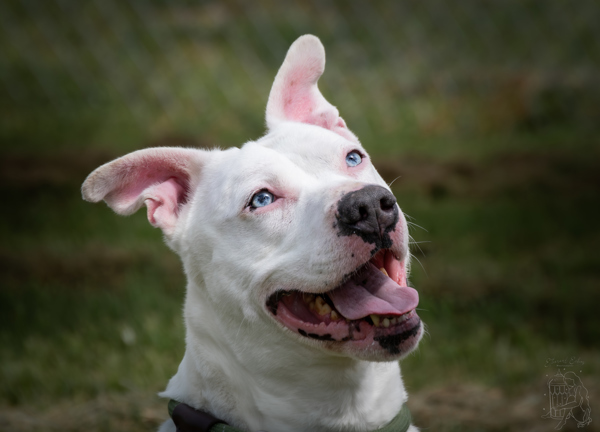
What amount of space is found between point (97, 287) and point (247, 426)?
3186 millimetres

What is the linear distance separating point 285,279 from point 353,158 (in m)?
0.61

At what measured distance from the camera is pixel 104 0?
9.84m

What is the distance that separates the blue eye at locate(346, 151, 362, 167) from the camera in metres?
2.81

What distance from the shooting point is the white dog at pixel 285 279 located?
2.41 meters

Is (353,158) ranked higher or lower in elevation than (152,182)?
lower

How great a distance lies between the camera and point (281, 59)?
31.0 ft

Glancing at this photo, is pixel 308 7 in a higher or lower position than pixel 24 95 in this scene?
lower

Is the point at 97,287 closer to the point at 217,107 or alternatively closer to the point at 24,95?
the point at 217,107

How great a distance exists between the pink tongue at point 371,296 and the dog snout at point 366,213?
0.20 metres

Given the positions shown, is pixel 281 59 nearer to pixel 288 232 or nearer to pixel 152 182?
pixel 152 182

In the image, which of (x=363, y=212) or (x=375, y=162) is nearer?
(x=363, y=212)

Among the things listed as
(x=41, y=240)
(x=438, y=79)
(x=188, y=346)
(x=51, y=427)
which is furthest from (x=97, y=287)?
(x=438, y=79)
